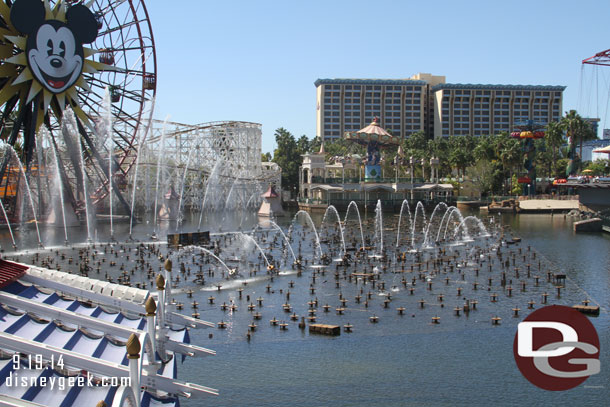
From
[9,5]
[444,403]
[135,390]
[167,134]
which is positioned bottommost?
[444,403]

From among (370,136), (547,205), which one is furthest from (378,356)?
(370,136)

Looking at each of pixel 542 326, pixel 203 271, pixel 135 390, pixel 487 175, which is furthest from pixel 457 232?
pixel 135 390

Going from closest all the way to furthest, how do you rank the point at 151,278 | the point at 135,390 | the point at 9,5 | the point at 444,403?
the point at 135,390, the point at 444,403, the point at 151,278, the point at 9,5

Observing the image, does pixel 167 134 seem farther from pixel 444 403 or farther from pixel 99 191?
pixel 444 403

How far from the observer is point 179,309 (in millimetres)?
45219

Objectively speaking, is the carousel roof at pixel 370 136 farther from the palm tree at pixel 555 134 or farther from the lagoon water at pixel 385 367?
the lagoon water at pixel 385 367

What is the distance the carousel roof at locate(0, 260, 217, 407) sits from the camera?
17422 millimetres

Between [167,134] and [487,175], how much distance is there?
72044 millimetres

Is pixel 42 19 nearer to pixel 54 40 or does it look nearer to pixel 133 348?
pixel 54 40

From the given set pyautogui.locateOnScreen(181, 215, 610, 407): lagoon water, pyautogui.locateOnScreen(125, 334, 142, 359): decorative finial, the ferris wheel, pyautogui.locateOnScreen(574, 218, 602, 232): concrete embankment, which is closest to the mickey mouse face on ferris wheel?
the ferris wheel

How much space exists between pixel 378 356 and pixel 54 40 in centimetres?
6195
